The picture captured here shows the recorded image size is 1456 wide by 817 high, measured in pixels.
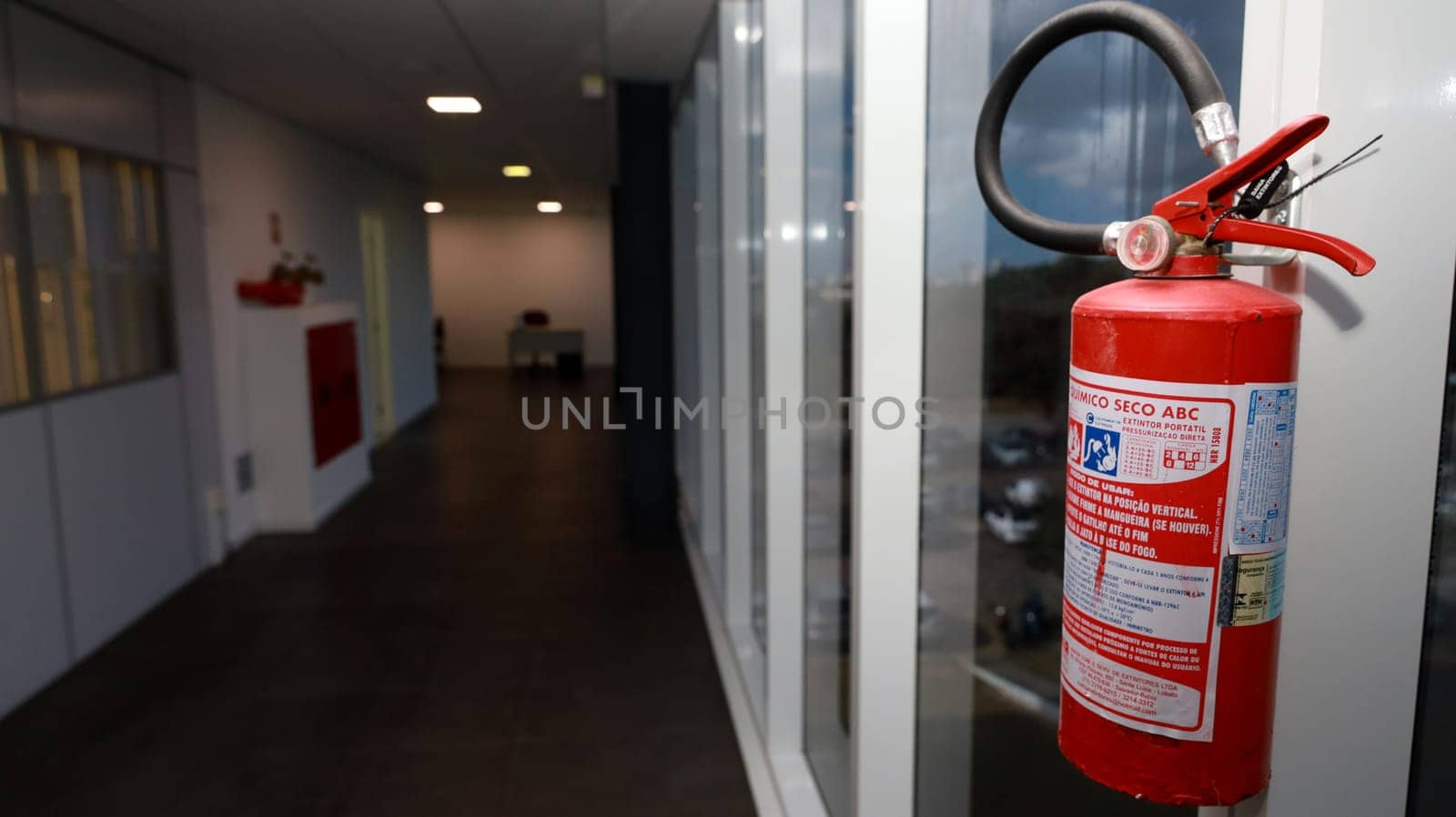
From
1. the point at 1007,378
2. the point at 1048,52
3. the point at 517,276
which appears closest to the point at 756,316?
the point at 1007,378

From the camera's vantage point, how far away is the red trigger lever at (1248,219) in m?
0.62

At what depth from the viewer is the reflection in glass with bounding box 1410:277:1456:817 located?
0.69m

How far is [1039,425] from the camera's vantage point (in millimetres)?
1590

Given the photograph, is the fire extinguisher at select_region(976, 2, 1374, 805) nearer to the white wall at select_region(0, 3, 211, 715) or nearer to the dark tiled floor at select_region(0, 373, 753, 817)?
the dark tiled floor at select_region(0, 373, 753, 817)

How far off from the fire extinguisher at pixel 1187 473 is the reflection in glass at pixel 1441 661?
11 centimetres

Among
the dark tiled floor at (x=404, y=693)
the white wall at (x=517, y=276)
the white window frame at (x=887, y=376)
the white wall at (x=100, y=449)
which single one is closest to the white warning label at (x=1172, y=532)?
the white window frame at (x=887, y=376)

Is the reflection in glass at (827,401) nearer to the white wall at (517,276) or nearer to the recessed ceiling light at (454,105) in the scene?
the recessed ceiling light at (454,105)

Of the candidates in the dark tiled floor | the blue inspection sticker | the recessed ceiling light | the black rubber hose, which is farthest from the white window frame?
the recessed ceiling light

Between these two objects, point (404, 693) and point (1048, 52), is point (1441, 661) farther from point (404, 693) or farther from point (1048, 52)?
point (404, 693)

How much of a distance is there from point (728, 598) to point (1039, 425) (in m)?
2.57

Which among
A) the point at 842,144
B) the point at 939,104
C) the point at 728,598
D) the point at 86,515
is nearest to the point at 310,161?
Result: the point at 86,515

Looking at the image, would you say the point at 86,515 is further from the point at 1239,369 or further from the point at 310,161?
the point at 1239,369

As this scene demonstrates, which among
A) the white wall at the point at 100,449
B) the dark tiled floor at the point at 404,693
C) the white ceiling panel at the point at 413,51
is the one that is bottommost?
the dark tiled floor at the point at 404,693

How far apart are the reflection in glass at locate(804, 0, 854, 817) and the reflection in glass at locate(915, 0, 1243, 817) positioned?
1.96 ft
